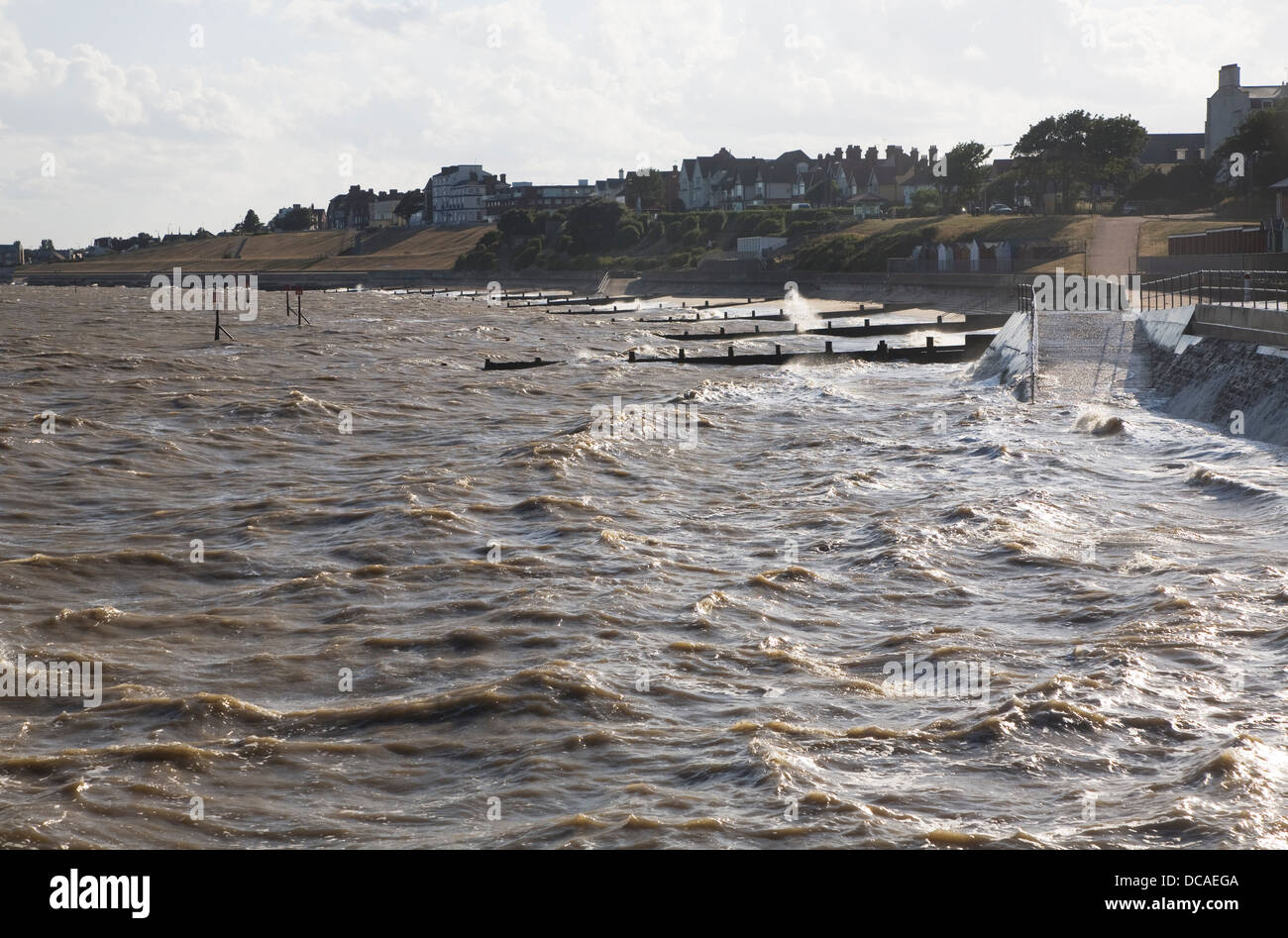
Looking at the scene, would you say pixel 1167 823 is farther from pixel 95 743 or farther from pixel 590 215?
pixel 590 215

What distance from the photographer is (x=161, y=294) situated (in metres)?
133

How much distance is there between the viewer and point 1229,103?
119 metres

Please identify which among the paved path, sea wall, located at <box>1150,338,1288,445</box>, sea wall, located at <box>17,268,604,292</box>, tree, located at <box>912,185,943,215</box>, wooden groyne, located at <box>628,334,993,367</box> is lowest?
sea wall, located at <box>1150,338,1288,445</box>

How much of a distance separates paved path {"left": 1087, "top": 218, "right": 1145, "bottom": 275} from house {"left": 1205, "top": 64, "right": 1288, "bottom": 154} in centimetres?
3386

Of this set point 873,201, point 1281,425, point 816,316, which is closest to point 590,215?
point 873,201

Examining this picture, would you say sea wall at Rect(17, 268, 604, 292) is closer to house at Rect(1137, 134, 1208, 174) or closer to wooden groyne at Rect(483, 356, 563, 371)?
house at Rect(1137, 134, 1208, 174)

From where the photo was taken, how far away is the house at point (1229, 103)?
117875 mm

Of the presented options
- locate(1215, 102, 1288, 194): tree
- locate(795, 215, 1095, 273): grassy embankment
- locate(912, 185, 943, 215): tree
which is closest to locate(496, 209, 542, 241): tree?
locate(912, 185, 943, 215): tree

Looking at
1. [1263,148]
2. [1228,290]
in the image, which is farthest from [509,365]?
[1263,148]

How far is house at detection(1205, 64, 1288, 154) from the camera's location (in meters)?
118

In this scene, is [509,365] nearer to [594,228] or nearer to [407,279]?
[594,228]

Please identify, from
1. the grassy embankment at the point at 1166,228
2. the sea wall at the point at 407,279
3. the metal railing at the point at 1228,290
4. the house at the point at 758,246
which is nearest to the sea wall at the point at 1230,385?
the metal railing at the point at 1228,290

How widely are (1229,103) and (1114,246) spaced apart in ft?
167
